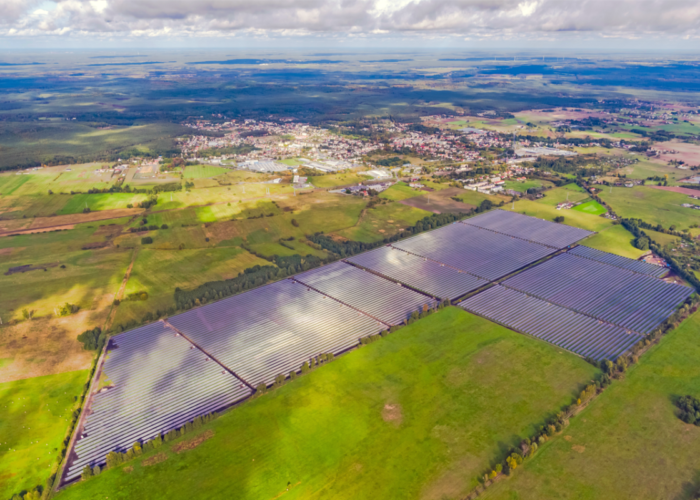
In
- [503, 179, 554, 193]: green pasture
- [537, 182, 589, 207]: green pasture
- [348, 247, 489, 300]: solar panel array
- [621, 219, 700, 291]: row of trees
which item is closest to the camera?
[348, 247, 489, 300]: solar panel array

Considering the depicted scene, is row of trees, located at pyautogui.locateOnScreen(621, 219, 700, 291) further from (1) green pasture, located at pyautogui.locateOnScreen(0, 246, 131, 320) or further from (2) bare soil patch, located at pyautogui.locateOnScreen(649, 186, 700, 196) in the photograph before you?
(1) green pasture, located at pyautogui.locateOnScreen(0, 246, 131, 320)

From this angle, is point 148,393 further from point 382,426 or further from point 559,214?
point 559,214

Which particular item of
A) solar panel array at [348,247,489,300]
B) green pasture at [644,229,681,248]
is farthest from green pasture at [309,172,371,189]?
green pasture at [644,229,681,248]

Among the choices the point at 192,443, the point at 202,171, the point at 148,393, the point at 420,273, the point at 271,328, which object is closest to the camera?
the point at 192,443

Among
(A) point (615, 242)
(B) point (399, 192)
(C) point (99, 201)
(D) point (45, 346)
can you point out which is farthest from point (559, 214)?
(C) point (99, 201)

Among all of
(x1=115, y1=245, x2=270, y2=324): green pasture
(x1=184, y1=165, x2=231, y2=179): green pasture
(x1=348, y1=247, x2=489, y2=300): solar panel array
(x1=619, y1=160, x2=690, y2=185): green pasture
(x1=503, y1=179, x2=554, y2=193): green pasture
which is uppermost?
(x1=348, y1=247, x2=489, y2=300): solar panel array

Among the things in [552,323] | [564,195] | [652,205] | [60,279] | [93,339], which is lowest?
[564,195]

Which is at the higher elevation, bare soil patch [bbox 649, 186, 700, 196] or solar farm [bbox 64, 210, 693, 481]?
solar farm [bbox 64, 210, 693, 481]

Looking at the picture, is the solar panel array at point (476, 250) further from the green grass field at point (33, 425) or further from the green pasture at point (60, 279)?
the green grass field at point (33, 425)
